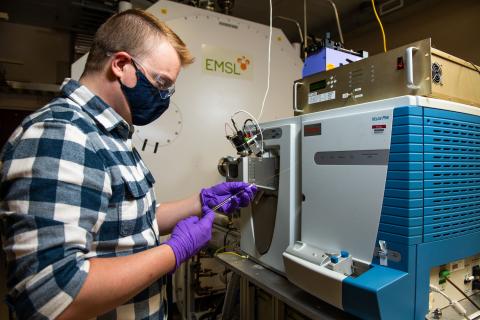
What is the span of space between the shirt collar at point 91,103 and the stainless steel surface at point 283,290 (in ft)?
2.67

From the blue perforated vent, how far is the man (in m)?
0.59

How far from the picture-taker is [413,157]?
2.53ft

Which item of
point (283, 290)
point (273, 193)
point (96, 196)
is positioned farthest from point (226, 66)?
point (96, 196)

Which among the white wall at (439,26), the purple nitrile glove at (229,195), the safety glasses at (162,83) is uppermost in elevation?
the white wall at (439,26)

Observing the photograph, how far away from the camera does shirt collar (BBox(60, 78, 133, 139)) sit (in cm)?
78

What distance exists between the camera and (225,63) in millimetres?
2330

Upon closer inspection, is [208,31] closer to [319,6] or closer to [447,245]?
[319,6]

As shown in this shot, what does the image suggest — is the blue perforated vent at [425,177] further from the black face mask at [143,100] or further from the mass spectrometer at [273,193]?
the black face mask at [143,100]

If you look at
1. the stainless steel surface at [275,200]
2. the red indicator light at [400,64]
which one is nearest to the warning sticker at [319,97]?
the stainless steel surface at [275,200]

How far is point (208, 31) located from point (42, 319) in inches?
84.1

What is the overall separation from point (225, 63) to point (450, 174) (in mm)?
1829

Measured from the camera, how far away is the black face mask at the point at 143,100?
0.85 meters

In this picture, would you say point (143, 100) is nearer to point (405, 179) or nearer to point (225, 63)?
point (405, 179)

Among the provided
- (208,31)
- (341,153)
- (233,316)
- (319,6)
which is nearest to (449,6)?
(319,6)
